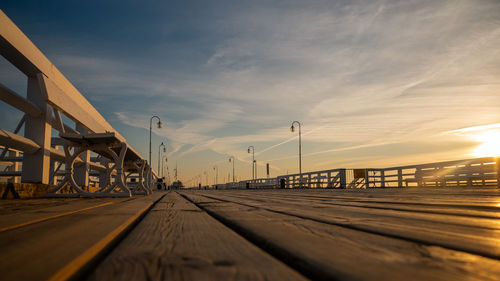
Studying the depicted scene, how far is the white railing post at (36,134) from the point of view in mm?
10438

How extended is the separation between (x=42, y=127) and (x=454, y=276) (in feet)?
41.7

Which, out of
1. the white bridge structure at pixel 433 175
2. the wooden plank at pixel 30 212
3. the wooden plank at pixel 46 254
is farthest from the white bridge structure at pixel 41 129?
the white bridge structure at pixel 433 175

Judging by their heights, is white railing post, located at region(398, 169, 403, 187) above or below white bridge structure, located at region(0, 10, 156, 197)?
below

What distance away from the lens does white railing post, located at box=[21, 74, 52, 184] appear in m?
10.4

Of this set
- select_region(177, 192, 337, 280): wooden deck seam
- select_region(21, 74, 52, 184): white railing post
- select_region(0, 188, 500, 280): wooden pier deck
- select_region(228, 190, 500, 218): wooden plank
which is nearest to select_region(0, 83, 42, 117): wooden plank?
select_region(21, 74, 52, 184): white railing post

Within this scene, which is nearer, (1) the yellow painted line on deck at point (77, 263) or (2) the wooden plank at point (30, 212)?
(1) the yellow painted line on deck at point (77, 263)

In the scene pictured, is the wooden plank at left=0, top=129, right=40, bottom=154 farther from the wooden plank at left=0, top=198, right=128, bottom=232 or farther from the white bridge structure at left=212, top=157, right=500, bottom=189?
the white bridge structure at left=212, top=157, right=500, bottom=189

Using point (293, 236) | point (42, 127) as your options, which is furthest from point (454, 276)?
point (42, 127)

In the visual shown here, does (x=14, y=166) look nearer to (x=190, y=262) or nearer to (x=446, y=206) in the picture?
(x=446, y=206)

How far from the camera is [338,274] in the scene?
2.17 ft

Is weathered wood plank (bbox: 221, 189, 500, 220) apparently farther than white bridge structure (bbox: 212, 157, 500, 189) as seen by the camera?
No

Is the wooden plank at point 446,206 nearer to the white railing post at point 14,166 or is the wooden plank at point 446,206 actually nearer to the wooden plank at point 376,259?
the wooden plank at point 376,259

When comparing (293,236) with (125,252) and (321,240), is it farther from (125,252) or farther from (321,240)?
(125,252)

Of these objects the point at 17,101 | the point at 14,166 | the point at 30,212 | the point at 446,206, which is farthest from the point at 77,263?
the point at 14,166
